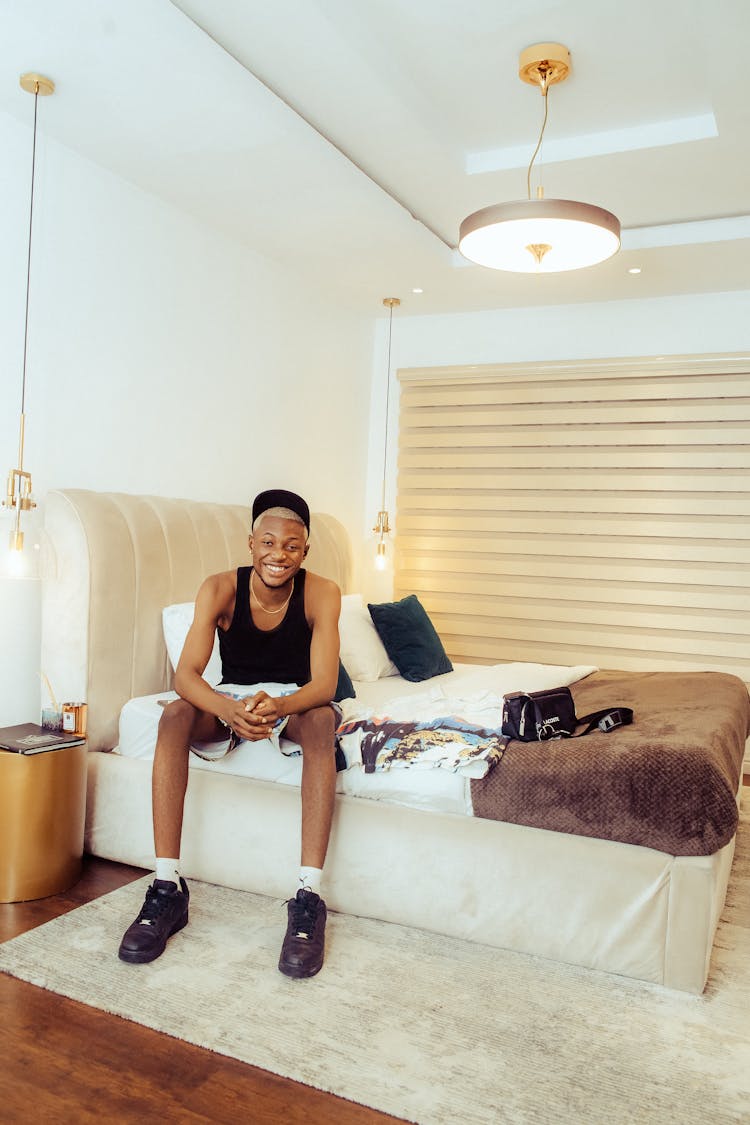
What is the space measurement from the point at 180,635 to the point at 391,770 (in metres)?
1.01

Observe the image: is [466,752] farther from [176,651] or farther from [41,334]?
[41,334]

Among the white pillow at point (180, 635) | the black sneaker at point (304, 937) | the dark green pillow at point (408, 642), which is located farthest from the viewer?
the dark green pillow at point (408, 642)

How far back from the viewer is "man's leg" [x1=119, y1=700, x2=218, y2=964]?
2209 millimetres

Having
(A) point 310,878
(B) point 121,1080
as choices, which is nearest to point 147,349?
(A) point 310,878

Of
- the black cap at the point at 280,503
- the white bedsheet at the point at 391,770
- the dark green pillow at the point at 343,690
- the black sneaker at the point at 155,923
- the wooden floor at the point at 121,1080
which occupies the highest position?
the black cap at the point at 280,503

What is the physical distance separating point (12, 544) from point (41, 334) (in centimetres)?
82

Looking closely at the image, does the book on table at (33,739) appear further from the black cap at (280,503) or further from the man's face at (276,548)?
the black cap at (280,503)

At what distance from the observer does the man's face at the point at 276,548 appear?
2678 millimetres

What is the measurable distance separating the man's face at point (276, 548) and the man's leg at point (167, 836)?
46cm

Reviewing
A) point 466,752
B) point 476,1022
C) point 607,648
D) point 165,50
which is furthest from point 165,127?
point 607,648

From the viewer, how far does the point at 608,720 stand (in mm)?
2635

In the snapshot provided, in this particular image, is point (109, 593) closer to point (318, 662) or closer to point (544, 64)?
point (318, 662)

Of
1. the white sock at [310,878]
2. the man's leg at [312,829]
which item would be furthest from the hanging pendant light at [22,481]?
the white sock at [310,878]

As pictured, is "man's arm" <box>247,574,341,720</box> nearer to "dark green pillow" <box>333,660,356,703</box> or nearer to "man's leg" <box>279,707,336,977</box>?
"man's leg" <box>279,707,336,977</box>
